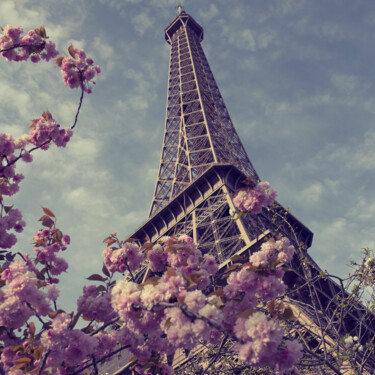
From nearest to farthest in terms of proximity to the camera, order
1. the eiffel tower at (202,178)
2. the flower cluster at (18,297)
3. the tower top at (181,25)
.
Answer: the flower cluster at (18,297)
the eiffel tower at (202,178)
the tower top at (181,25)

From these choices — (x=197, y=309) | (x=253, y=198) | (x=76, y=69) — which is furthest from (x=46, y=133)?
(x=197, y=309)

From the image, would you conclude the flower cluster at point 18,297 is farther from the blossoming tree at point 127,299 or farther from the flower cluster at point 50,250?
the flower cluster at point 50,250

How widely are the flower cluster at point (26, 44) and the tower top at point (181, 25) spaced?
2215 inches

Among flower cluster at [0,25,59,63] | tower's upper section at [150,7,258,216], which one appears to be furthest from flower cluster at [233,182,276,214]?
tower's upper section at [150,7,258,216]

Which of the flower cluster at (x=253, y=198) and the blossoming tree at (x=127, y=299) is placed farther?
the flower cluster at (x=253, y=198)

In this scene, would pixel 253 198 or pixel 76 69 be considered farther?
pixel 76 69

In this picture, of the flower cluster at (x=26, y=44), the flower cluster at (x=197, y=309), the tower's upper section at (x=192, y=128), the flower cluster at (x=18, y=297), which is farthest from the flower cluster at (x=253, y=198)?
the tower's upper section at (x=192, y=128)

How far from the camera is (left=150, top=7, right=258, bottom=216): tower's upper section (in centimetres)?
3661

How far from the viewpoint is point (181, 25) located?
58.2 metres

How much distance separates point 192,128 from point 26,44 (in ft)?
120

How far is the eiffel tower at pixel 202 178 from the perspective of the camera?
2186 centimetres

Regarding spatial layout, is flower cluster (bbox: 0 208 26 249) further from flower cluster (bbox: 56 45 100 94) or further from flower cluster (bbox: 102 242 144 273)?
flower cluster (bbox: 56 45 100 94)

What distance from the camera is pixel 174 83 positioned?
48.8 metres

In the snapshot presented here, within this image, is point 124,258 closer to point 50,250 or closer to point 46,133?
point 50,250
